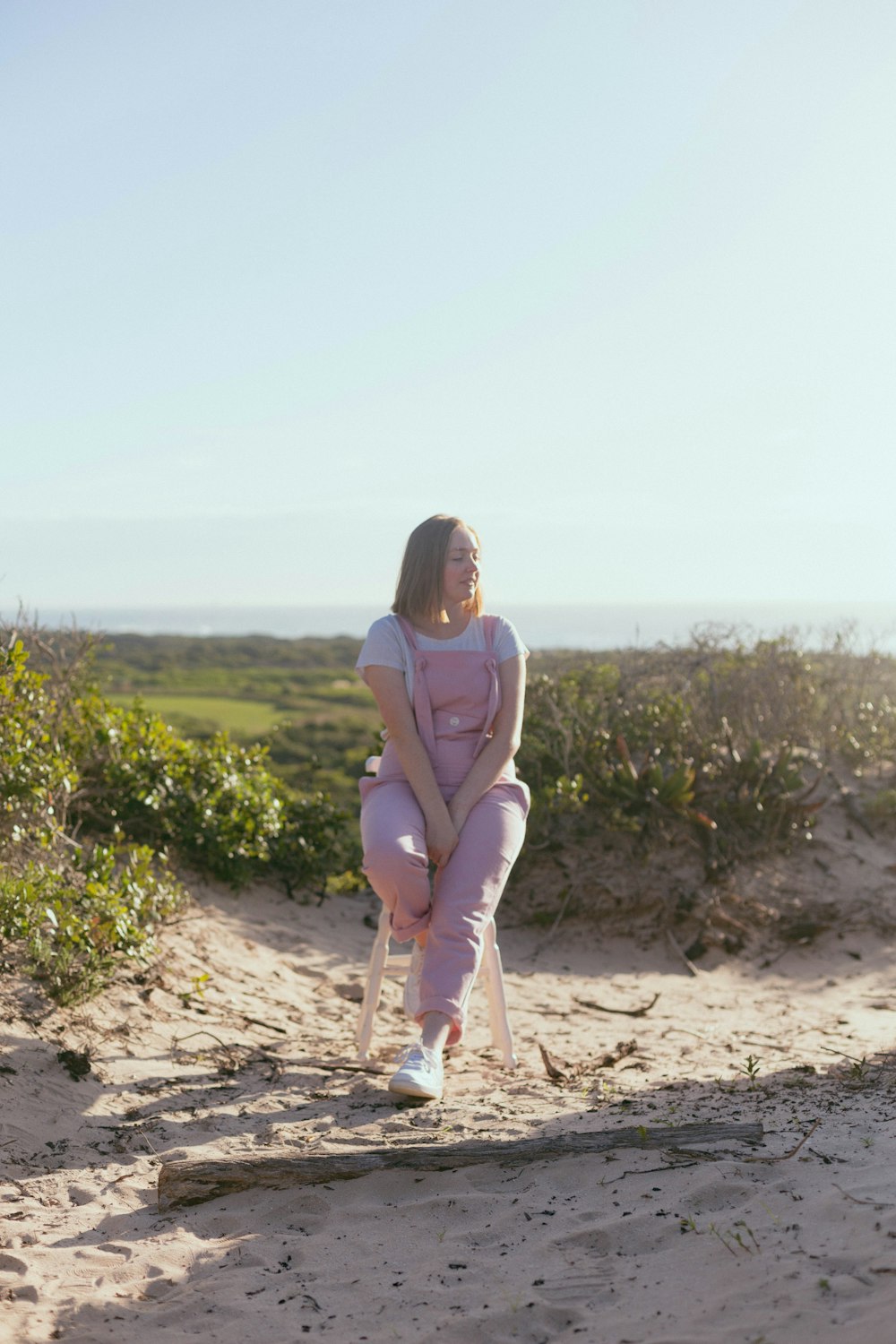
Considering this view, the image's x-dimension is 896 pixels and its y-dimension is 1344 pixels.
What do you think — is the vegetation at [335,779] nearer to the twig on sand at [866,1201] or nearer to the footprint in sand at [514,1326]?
the footprint in sand at [514,1326]

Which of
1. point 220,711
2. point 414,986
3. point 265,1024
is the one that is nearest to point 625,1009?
point 265,1024

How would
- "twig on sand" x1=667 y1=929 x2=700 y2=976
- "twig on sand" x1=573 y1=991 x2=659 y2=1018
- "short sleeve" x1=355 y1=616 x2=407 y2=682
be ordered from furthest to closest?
"twig on sand" x1=667 y1=929 x2=700 y2=976 < "twig on sand" x1=573 y1=991 x2=659 y2=1018 < "short sleeve" x1=355 y1=616 x2=407 y2=682

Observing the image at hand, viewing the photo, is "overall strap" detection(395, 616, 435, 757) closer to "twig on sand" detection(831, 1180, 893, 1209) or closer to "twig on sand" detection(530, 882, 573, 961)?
"twig on sand" detection(831, 1180, 893, 1209)

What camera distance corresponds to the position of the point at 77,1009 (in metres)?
4.46

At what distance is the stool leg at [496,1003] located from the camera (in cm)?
434

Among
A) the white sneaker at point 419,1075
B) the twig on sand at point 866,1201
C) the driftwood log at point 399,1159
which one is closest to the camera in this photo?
the twig on sand at point 866,1201

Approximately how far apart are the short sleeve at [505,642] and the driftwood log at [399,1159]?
182cm

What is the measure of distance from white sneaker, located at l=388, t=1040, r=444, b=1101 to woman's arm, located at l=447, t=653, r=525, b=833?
0.79m

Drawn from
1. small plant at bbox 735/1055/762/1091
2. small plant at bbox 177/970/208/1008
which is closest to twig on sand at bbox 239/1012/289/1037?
small plant at bbox 177/970/208/1008

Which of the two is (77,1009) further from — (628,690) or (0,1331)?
(628,690)

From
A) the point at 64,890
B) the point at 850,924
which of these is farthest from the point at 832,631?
the point at 64,890

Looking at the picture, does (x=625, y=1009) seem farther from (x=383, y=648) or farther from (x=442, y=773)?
(x=383, y=648)

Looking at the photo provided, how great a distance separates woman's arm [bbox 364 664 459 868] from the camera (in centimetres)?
403

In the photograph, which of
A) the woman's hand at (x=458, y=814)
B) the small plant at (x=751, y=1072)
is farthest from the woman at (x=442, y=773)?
the small plant at (x=751, y=1072)
